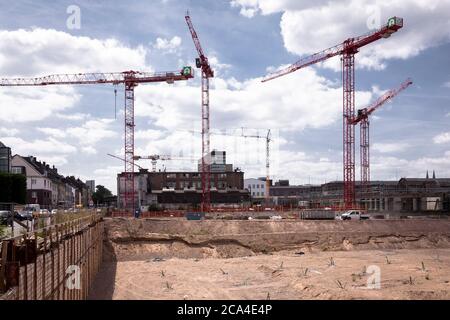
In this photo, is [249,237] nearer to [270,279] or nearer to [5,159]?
[270,279]

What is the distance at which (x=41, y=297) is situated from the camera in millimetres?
12305

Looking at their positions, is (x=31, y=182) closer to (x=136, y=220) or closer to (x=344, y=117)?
(x=136, y=220)

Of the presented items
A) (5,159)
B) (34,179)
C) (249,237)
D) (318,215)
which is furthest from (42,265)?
(34,179)

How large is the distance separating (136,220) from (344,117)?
45.6 meters

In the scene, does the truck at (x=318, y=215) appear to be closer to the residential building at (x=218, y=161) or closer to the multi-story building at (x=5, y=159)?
the multi-story building at (x=5, y=159)

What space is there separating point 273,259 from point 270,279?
39.3ft

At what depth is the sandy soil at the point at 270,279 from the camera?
2745cm

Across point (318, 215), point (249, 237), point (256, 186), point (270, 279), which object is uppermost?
point (256, 186)

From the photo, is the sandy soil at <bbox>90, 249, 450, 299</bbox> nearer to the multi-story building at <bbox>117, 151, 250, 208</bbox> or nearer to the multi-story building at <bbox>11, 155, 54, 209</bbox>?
the multi-story building at <bbox>11, 155, 54, 209</bbox>

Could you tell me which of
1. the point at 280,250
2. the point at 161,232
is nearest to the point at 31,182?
the point at 161,232

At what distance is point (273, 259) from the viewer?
45.2m

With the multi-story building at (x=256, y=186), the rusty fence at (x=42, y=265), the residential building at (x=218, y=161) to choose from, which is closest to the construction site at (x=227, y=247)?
the rusty fence at (x=42, y=265)
